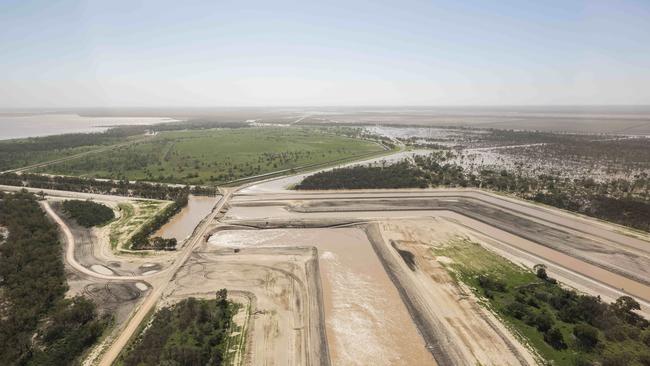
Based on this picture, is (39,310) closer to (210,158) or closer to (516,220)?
(516,220)

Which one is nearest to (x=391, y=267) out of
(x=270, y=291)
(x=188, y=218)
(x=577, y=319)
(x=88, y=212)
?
(x=270, y=291)

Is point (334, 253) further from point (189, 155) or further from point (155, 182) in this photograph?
point (189, 155)

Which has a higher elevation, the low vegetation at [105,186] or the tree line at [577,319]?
the low vegetation at [105,186]

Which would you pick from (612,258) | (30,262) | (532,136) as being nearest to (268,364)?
(30,262)

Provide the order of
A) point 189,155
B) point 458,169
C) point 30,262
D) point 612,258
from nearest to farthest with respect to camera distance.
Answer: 1. point 30,262
2. point 612,258
3. point 458,169
4. point 189,155

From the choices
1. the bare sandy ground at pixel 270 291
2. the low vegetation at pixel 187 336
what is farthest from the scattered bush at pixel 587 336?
the low vegetation at pixel 187 336

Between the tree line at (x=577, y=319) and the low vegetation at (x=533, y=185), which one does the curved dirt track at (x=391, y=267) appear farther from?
the low vegetation at (x=533, y=185)
